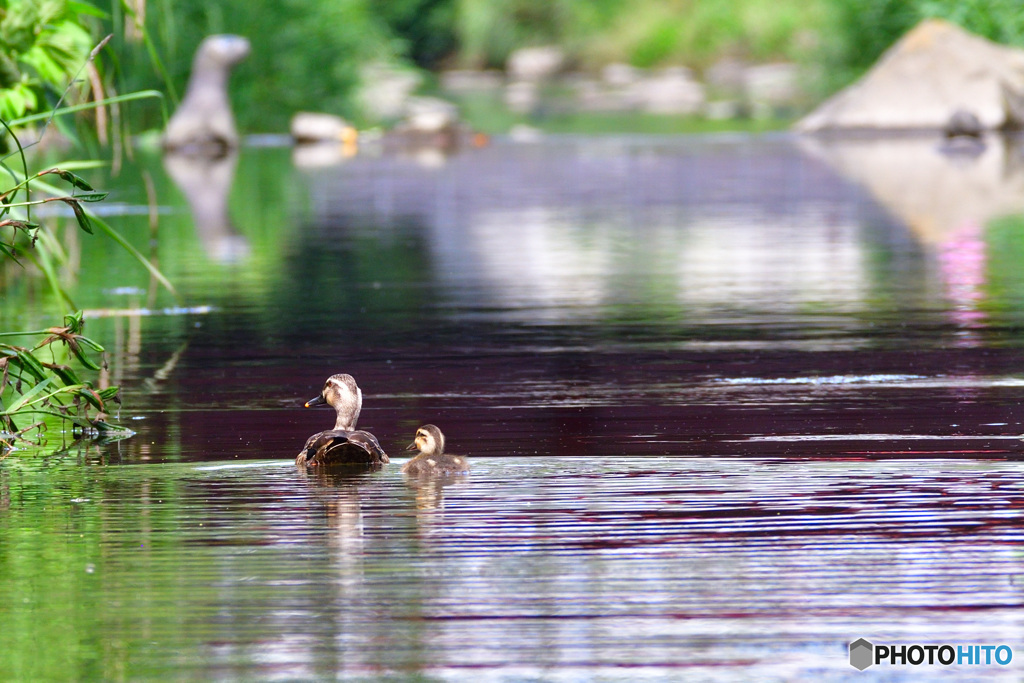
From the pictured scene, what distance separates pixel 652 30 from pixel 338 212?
48.7 meters

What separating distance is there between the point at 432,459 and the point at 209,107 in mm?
25090

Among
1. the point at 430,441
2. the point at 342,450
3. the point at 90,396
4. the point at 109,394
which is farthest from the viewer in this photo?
the point at 109,394

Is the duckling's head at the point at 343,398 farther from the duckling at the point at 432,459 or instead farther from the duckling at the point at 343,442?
the duckling at the point at 432,459

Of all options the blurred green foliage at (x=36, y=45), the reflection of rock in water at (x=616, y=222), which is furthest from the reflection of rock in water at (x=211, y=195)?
the blurred green foliage at (x=36, y=45)

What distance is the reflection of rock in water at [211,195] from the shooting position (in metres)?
15.7

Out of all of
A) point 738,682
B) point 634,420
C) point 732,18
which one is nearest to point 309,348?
point 634,420

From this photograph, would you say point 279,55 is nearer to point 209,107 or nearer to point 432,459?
point 209,107

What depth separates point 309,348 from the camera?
987 cm

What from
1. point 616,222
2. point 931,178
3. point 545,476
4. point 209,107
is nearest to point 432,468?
point 545,476

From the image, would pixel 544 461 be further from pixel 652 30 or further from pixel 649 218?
pixel 652 30

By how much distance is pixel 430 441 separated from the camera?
6375mm

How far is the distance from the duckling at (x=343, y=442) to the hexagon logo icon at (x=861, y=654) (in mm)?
2449

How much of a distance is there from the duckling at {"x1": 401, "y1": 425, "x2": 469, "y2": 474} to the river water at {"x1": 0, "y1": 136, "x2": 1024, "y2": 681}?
0.10 meters

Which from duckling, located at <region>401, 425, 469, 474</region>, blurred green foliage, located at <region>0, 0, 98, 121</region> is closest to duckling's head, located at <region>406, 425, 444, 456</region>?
duckling, located at <region>401, 425, 469, 474</region>
